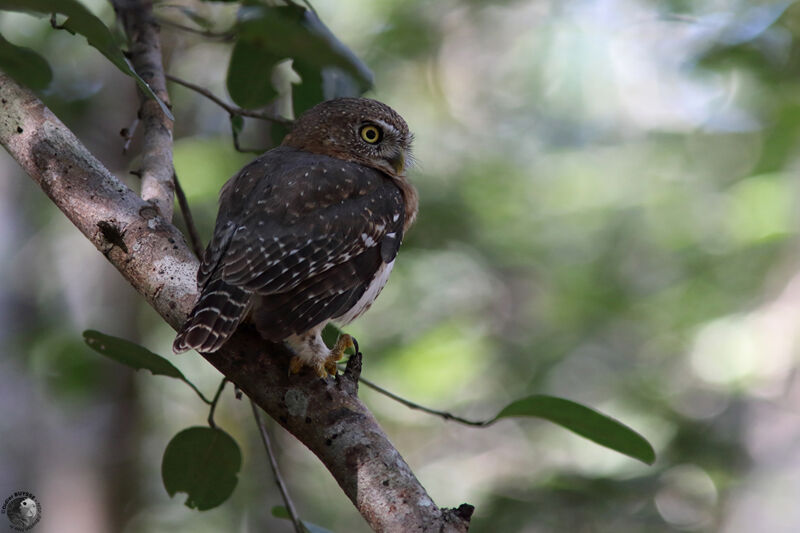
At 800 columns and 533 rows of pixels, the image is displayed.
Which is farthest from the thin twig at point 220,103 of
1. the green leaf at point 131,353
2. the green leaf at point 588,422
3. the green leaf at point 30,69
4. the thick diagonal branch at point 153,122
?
the green leaf at point 588,422

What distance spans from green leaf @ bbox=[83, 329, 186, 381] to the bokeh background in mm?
2756

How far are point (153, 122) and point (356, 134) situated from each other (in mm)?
1165

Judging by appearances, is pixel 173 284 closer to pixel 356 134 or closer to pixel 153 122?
pixel 153 122

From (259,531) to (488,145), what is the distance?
5045 mm

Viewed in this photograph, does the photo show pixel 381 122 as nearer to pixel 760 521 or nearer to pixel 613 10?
pixel 760 521

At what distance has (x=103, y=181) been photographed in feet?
8.71

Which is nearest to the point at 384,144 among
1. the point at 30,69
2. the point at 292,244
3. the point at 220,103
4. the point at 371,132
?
the point at 371,132

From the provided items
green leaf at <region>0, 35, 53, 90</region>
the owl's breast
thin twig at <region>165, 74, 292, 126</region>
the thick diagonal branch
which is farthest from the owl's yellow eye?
green leaf at <region>0, 35, 53, 90</region>

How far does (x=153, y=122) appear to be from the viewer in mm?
3131

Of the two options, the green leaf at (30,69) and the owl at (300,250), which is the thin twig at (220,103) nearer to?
the owl at (300,250)

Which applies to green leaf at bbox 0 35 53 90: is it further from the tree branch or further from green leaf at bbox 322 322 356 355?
green leaf at bbox 322 322 356 355

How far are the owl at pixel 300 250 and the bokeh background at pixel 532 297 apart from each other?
2.34 metres

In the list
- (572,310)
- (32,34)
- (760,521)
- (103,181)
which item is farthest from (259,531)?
(103,181)

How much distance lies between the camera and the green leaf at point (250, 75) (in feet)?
11.0
